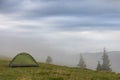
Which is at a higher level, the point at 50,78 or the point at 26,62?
the point at 26,62

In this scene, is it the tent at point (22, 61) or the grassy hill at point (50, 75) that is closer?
the grassy hill at point (50, 75)

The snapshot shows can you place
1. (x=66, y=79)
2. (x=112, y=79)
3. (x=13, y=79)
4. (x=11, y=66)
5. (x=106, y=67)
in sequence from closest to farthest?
1. (x=66, y=79)
2. (x=13, y=79)
3. (x=112, y=79)
4. (x=11, y=66)
5. (x=106, y=67)

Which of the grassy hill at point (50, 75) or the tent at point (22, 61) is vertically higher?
the tent at point (22, 61)

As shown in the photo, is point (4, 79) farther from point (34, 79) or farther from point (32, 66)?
point (32, 66)

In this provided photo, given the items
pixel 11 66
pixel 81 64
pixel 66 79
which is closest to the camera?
pixel 66 79

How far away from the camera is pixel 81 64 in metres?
135

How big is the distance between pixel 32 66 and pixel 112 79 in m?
17.0

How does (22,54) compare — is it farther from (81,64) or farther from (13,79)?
(81,64)

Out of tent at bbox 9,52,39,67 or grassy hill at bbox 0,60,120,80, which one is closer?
grassy hill at bbox 0,60,120,80

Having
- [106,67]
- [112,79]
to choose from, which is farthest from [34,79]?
[106,67]

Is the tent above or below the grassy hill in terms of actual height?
above

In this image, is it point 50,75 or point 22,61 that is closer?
point 50,75

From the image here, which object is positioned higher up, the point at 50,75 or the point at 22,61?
the point at 22,61

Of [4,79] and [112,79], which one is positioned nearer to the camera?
[4,79]
